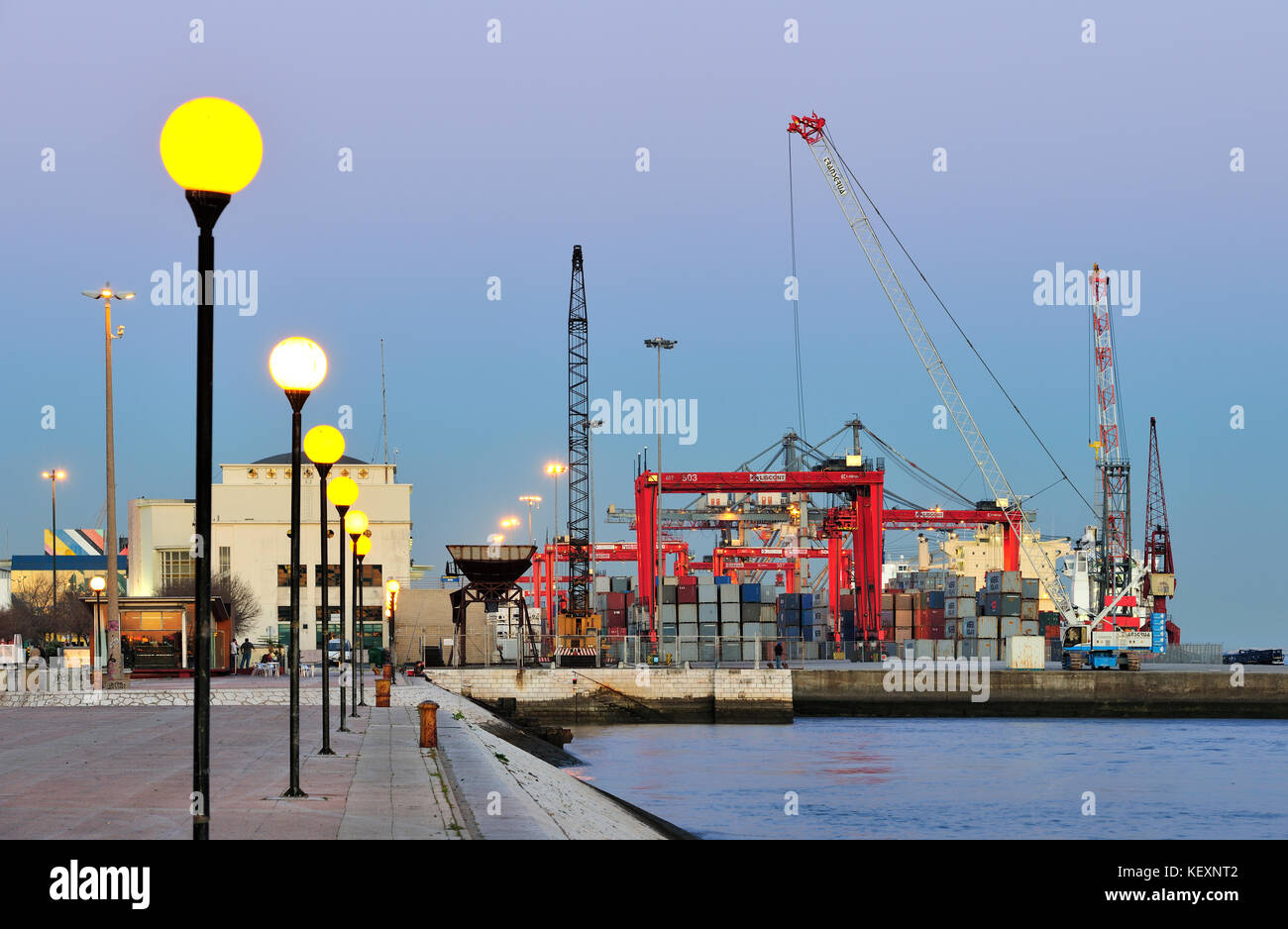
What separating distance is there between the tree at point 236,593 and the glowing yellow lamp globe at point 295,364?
8785 cm

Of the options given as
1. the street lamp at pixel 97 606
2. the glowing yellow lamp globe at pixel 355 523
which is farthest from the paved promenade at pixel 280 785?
the street lamp at pixel 97 606

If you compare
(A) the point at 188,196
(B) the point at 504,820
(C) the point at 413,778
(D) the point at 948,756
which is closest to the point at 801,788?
(D) the point at 948,756

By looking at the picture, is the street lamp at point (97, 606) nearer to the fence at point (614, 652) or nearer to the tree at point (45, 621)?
the fence at point (614, 652)

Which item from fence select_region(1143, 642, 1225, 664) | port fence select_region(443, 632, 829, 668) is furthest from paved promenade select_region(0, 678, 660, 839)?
fence select_region(1143, 642, 1225, 664)

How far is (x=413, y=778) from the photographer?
15805mm

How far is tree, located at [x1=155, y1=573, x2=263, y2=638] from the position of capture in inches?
3942

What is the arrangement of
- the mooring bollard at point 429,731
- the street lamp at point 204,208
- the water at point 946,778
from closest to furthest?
the street lamp at point 204,208 → the mooring bollard at point 429,731 → the water at point 946,778

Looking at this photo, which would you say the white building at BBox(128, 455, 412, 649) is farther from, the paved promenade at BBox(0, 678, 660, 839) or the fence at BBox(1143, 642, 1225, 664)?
the paved promenade at BBox(0, 678, 660, 839)

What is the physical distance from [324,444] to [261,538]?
98413 millimetres

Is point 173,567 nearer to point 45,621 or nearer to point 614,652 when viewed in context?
point 45,621

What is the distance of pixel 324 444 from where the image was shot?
1678 cm

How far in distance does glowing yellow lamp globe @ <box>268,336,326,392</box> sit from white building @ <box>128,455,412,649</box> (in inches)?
3797

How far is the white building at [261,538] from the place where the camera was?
10981 cm
